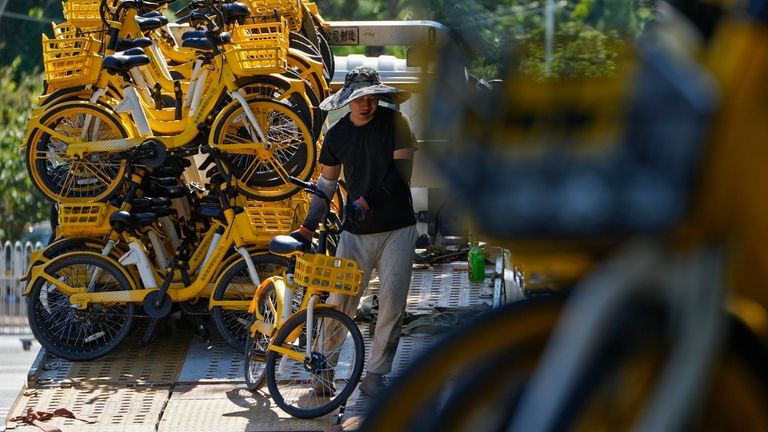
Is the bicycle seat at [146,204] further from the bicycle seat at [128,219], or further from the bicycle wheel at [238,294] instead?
the bicycle wheel at [238,294]

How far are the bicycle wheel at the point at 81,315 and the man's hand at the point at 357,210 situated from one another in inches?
115

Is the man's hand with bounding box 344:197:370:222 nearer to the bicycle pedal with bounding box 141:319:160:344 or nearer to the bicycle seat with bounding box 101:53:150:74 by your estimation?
the bicycle pedal with bounding box 141:319:160:344

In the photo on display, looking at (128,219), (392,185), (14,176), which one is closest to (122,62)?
(128,219)

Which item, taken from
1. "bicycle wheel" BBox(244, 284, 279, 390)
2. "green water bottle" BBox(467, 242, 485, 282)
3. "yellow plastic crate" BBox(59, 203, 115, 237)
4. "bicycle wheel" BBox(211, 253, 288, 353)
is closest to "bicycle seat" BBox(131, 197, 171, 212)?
"yellow plastic crate" BBox(59, 203, 115, 237)

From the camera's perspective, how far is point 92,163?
10977 millimetres

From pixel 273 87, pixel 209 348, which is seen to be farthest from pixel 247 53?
pixel 209 348

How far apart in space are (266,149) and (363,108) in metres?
2.16

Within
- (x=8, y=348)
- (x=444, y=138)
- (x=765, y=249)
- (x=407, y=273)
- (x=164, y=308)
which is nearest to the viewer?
(x=765, y=249)

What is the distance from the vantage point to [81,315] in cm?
1080

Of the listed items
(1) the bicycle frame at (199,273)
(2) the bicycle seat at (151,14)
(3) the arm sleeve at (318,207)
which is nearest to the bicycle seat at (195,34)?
(2) the bicycle seat at (151,14)

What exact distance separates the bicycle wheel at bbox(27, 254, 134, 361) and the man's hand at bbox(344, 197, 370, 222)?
9.57ft

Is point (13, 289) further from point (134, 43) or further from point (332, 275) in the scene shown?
point (332, 275)

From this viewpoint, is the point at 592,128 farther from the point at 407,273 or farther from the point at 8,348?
the point at 8,348

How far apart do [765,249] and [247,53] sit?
349 inches
